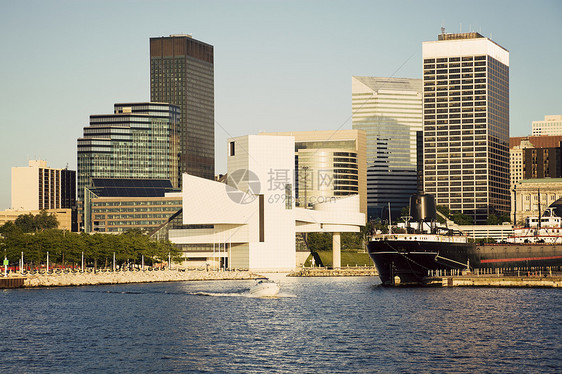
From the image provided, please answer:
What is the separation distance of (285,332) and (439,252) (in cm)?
5661

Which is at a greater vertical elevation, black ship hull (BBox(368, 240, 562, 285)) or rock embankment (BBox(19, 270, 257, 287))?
black ship hull (BBox(368, 240, 562, 285))

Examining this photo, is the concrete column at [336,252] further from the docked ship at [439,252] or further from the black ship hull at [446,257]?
the black ship hull at [446,257]

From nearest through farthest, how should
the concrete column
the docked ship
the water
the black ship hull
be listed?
the water → the black ship hull → the docked ship → the concrete column

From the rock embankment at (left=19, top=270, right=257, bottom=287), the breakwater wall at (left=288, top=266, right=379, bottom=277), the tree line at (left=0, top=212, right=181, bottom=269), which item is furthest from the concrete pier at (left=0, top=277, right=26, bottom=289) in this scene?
the breakwater wall at (left=288, top=266, right=379, bottom=277)

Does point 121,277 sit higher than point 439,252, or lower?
lower

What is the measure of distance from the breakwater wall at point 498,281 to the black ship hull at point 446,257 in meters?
3.93

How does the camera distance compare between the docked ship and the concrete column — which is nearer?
the docked ship

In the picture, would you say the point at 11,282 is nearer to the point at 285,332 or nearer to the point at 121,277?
the point at 121,277

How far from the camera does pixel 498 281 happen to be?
118188mm

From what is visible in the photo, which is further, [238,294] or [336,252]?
[336,252]

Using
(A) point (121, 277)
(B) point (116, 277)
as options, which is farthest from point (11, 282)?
(A) point (121, 277)

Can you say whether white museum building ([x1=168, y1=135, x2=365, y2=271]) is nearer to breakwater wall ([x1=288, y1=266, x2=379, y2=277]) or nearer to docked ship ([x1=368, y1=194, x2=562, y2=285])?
breakwater wall ([x1=288, y1=266, x2=379, y2=277])

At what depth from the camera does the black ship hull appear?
12244 cm

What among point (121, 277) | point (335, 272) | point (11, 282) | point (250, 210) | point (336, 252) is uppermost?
point (250, 210)
